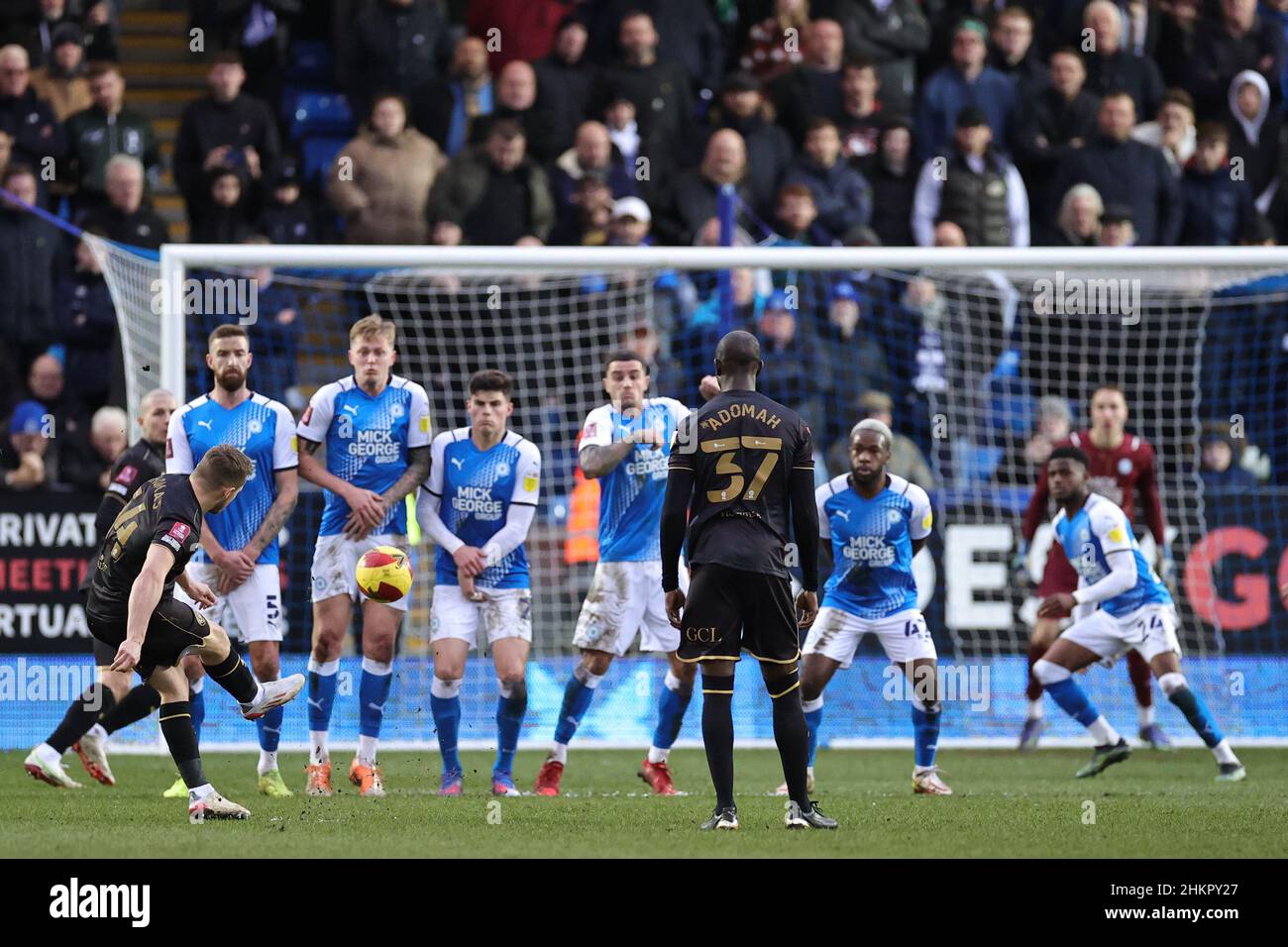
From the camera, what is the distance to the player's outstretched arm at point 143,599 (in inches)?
319

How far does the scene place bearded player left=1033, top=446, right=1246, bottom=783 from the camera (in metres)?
11.5

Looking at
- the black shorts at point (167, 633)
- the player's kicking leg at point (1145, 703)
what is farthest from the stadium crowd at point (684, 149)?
the black shorts at point (167, 633)

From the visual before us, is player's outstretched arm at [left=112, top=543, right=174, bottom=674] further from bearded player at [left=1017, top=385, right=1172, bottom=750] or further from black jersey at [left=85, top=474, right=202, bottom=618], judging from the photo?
bearded player at [left=1017, top=385, right=1172, bottom=750]

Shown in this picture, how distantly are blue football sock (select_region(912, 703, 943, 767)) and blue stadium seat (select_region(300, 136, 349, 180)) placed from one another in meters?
8.46

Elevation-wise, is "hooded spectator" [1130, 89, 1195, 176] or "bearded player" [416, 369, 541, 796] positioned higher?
"hooded spectator" [1130, 89, 1195, 176]

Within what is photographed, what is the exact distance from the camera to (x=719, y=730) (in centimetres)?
825

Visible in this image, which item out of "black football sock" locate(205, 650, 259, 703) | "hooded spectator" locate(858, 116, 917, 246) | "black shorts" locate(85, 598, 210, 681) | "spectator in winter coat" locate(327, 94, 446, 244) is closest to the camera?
"black shorts" locate(85, 598, 210, 681)

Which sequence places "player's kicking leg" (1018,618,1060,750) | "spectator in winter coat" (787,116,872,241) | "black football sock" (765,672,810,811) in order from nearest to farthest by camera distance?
"black football sock" (765,672,810,811), "player's kicking leg" (1018,618,1060,750), "spectator in winter coat" (787,116,872,241)

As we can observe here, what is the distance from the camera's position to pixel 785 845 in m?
7.64

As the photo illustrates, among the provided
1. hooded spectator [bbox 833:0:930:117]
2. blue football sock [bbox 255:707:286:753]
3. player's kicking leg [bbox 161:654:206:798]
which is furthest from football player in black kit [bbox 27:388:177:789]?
hooded spectator [bbox 833:0:930:117]

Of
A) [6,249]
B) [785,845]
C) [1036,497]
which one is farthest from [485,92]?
[785,845]

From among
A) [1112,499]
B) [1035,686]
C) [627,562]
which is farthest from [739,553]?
[1112,499]

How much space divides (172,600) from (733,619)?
256 centimetres

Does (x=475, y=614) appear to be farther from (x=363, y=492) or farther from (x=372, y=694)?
(x=363, y=492)
